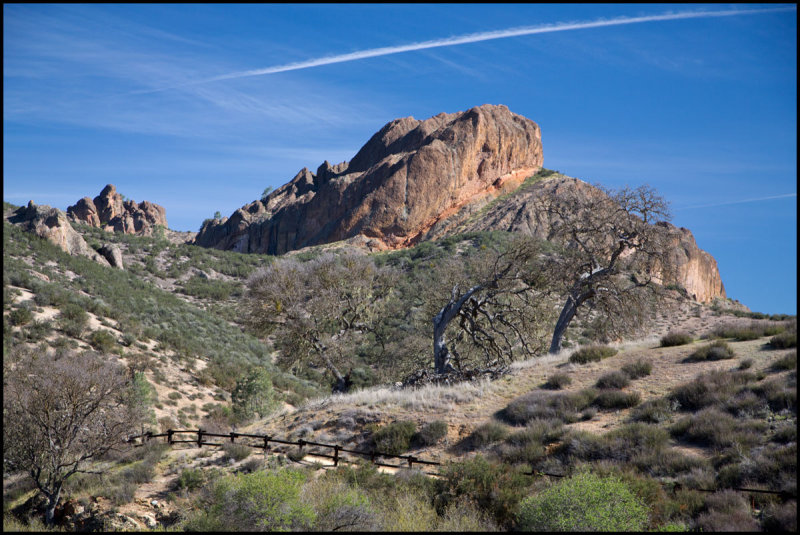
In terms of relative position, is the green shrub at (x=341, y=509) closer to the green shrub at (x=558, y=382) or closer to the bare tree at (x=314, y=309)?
the green shrub at (x=558, y=382)

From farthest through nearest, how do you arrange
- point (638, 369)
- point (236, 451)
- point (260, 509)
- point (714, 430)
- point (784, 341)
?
point (638, 369)
point (784, 341)
point (236, 451)
point (714, 430)
point (260, 509)

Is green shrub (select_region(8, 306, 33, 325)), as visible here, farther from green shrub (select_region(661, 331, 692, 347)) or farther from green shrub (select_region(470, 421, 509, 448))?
green shrub (select_region(661, 331, 692, 347))

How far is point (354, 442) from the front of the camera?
48.1 ft

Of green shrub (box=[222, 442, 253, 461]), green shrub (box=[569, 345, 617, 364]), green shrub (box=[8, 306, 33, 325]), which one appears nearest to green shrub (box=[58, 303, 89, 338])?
green shrub (box=[8, 306, 33, 325])

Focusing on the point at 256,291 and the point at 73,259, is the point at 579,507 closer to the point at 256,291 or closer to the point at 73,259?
the point at 256,291

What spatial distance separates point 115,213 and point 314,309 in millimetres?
148812

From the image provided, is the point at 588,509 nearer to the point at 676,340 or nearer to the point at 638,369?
the point at 638,369

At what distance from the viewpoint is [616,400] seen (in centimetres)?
1373

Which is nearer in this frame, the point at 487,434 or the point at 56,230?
the point at 487,434

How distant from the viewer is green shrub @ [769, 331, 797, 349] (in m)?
14.6

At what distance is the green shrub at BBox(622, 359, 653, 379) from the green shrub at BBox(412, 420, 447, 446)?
604 cm

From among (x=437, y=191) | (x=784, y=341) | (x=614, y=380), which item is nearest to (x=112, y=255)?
(x=614, y=380)

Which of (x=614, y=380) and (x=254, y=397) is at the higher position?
(x=614, y=380)

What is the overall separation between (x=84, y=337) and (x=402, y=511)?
94.8ft
